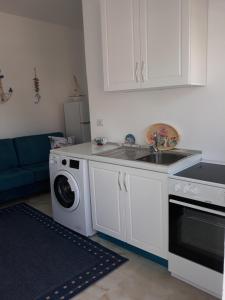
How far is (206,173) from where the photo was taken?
6.34 ft

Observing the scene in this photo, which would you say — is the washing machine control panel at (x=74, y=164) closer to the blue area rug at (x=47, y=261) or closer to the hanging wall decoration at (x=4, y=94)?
the blue area rug at (x=47, y=261)

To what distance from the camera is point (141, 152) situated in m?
2.61

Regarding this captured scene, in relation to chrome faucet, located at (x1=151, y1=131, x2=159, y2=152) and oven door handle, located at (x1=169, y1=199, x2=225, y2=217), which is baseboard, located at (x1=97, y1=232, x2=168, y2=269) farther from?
chrome faucet, located at (x1=151, y1=131, x2=159, y2=152)

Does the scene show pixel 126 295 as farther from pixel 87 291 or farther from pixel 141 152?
pixel 141 152

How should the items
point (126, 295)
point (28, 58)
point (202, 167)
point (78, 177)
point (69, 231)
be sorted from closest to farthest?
point (126, 295)
point (202, 167)
point (78, 177)
point (69, 231)
point (28, 58)

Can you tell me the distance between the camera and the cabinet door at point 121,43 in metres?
2.24

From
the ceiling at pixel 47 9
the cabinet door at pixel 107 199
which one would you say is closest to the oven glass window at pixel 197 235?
the cabinet door at pixel 107 199

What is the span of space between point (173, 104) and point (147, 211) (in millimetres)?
1020

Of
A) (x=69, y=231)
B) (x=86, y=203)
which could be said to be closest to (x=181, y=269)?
(x=86, y=203)

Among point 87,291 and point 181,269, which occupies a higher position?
point 181,269

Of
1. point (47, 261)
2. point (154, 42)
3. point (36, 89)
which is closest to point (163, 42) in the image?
point (154, 42)

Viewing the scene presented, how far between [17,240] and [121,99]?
A: 184 centimetres

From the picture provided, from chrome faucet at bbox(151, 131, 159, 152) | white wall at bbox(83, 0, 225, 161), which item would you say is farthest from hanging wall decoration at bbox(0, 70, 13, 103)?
chrome faucet at bbox(151, 131, 159, 152)

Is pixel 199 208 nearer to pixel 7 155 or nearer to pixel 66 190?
pixel 66 190
